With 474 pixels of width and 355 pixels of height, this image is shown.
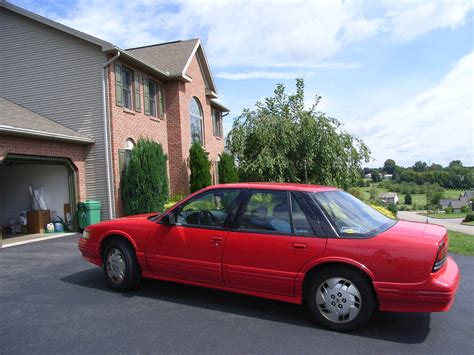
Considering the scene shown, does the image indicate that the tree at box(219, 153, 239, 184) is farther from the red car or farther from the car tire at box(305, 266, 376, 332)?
the car tire at box(305, 266, 376, 332)

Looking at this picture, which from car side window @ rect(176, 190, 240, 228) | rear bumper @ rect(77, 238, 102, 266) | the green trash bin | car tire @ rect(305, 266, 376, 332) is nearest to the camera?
car tire @ rect(305, 266, 376, 332)

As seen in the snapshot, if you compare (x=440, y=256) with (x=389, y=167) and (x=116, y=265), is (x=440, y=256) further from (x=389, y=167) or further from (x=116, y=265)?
(x=389, y=167)

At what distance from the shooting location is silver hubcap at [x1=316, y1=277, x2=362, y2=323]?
4.04 meters

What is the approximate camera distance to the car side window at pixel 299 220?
433 cm

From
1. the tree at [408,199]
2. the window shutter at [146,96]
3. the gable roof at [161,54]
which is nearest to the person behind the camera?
the gable roof at [161,54]

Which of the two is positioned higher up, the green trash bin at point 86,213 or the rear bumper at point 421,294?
the green trash bin at point 86,213

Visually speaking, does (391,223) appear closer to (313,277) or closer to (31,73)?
(313,277)

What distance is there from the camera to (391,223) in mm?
4781

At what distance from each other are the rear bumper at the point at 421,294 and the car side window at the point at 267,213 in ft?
3.83

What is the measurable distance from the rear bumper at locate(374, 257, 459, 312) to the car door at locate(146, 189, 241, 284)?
1851mm

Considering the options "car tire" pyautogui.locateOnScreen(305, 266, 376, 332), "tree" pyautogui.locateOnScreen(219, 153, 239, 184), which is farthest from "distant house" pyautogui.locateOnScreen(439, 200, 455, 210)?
"car tire" pyautogui.locateOnScreen(305, 266, 376, 332)

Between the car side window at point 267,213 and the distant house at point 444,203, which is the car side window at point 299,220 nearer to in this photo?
the car side window at point 267,213

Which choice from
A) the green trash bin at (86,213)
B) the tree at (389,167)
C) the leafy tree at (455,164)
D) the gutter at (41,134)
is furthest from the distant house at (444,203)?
the gutter at (41,134)

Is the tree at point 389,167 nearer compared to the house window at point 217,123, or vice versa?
the house window at point 217,123
